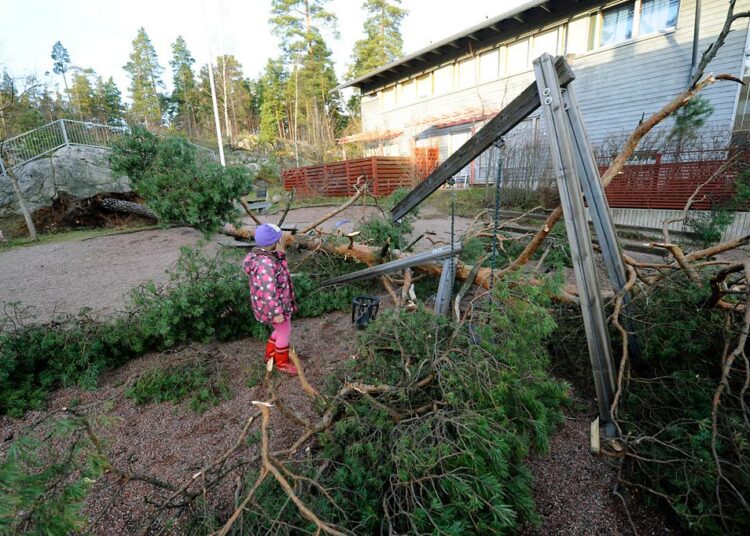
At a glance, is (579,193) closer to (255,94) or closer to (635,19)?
(635,19)

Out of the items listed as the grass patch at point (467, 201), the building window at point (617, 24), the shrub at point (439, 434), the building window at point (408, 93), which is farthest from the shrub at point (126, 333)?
the building window at point (408, 93)

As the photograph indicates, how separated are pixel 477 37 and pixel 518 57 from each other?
2.17 m

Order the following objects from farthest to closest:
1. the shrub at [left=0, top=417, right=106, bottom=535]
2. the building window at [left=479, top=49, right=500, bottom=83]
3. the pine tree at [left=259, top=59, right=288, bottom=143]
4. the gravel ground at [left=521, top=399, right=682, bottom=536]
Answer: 1. the pine tree at [left=259, top=59, right=288, bottom=143]
2. the building window at [left=479, top=49, right=500, bottom=83]
3. the gravel ground at [left=521, top=399, right=682, bottom=536]
4. the shrub at [left=0, top=417, right=106, bottom=535]

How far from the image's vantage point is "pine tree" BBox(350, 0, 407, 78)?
28109 millimetres

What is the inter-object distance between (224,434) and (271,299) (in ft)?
3.76

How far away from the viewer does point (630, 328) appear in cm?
249

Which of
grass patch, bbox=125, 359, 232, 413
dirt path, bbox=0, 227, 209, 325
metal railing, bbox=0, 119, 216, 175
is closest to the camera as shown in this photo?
grass patch, bbox=125, 359, 232, 413

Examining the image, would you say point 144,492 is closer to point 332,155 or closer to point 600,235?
point 600,235

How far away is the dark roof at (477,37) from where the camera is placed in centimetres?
1266

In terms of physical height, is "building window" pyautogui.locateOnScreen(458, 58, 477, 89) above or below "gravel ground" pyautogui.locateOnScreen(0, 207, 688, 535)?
above

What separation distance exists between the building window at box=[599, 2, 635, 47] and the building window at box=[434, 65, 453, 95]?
21.1 feet

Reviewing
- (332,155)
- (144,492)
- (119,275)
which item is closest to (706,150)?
(144,492)

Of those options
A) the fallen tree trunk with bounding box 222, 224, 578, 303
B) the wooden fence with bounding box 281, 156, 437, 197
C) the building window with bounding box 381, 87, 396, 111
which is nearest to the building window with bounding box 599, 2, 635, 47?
the wooden fence with bounding box 281, 156, 437, 197

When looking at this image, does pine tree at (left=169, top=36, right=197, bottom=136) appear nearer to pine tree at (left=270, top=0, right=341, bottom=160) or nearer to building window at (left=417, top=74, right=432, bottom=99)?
pine tree at (left=270, top=0, right=341, bottom=160)
